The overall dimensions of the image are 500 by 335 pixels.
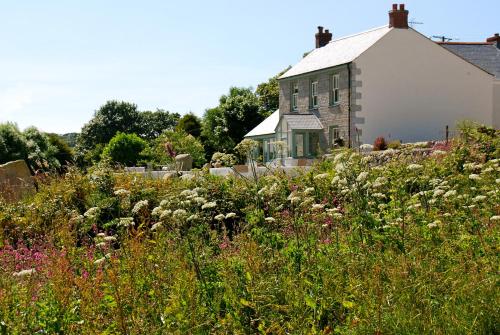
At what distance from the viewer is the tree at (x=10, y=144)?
3272 cm

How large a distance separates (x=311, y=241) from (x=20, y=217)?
620cm

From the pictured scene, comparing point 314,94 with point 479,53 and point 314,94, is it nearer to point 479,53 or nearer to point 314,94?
point 314,94

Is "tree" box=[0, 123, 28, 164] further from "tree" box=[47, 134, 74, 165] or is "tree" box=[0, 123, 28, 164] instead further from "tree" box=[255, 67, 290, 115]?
"tree" box=[255, 67, 290, 115]

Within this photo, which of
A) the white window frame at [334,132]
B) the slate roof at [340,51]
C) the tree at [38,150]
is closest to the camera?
the slate roof at [340,51]

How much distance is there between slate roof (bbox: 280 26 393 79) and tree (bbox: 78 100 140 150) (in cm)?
3613

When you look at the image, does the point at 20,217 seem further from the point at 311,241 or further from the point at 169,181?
the point at 311,241

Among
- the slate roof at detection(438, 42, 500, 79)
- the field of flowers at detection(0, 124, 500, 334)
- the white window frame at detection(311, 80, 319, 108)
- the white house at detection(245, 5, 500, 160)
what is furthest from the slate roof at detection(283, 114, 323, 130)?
the field of flowers at detection(0, 124, 500, 334)

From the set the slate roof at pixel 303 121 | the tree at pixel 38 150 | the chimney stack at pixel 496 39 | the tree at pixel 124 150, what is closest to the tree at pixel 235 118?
the tree at pixel 124 150

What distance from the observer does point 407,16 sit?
3150 centimetres

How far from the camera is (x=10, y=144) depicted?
33.3 metres

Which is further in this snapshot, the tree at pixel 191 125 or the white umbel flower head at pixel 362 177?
the tree at pixel 191 125

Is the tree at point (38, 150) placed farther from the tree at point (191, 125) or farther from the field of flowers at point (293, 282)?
the field of flowers at point (293, 282)

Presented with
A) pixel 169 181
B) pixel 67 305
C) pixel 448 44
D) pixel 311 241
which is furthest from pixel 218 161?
pixel 448 44

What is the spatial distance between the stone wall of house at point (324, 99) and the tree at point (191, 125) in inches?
827
